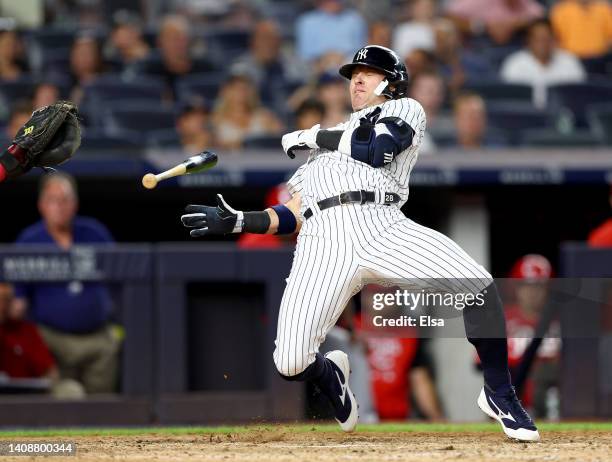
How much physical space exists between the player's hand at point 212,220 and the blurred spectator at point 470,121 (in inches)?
170

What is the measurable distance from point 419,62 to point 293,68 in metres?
1.57

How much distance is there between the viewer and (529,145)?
9.83m

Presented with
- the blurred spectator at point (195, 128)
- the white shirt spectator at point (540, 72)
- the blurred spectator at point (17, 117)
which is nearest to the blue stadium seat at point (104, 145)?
the blurred spectator at point (17, 117)

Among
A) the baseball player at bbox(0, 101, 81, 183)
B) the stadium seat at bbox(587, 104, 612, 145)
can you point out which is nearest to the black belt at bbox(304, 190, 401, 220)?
the baseball player at bbox(0, 101, 81, 183)

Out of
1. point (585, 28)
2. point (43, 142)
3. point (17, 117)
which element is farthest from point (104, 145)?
point (585, 28)

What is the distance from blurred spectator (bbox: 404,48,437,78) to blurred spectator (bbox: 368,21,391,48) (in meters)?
0.46

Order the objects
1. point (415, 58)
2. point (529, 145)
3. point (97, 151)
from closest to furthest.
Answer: point (97, 151)
point (529, 145)
point (415, 58)

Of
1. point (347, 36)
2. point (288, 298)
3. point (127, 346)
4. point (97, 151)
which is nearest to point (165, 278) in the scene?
point (127, 346)

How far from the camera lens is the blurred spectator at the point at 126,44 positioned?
11.4m

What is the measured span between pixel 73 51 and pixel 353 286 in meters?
5.89

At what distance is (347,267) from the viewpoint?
17.9 feet

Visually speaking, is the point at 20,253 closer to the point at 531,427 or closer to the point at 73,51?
the point at 73,51

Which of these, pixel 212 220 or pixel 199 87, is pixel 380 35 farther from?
pixel 212 220

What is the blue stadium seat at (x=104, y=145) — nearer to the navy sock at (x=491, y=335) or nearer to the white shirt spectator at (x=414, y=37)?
the white shirt spectator at (x=414, y=37)
